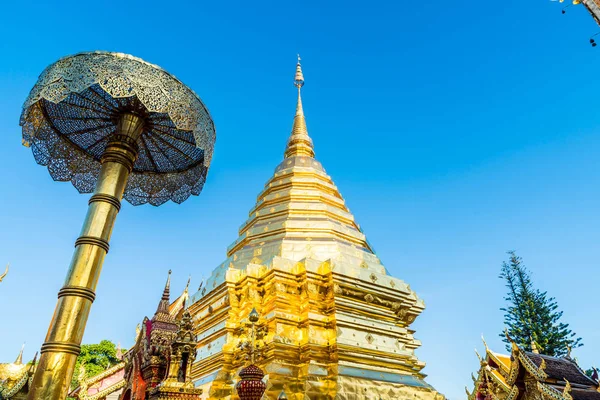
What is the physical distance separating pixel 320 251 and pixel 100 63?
5.56m

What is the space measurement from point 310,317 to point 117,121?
14.5 ft

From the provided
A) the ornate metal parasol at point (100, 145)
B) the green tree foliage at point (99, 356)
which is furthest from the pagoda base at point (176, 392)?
the green tree foliage at point (99, 356)

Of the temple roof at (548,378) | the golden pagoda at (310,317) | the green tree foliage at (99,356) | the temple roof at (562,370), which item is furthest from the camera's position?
the green tree foliage at (99,356)

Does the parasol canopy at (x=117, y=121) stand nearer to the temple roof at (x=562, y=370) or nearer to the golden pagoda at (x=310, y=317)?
the golden pagoda at (x=310, y=317)

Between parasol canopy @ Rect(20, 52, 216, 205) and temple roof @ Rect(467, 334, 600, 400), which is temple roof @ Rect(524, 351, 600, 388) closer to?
→ temple roof @ Rect(467, 334, 600, 400)

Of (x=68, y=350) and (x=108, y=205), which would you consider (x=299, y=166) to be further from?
(x=68, y=350)

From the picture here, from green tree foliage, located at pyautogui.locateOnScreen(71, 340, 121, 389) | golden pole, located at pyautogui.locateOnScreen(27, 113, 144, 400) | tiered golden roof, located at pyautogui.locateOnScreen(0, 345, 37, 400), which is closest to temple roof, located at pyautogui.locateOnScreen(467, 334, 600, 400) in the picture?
golden pole, located at pyautogui.locateOnScreen(27, 113, 144, 400)

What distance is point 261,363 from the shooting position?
7145 mm

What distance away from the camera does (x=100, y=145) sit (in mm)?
5633

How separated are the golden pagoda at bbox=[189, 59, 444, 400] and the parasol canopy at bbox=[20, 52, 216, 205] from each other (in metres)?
2.42

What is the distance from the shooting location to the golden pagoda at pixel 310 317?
7.03 m

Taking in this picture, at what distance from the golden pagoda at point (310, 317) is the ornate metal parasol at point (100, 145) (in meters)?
2.49

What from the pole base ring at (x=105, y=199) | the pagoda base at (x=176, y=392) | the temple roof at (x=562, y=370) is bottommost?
the pagoda base at (x=176, y=392)

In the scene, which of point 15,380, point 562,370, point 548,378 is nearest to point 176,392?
point 548,378
